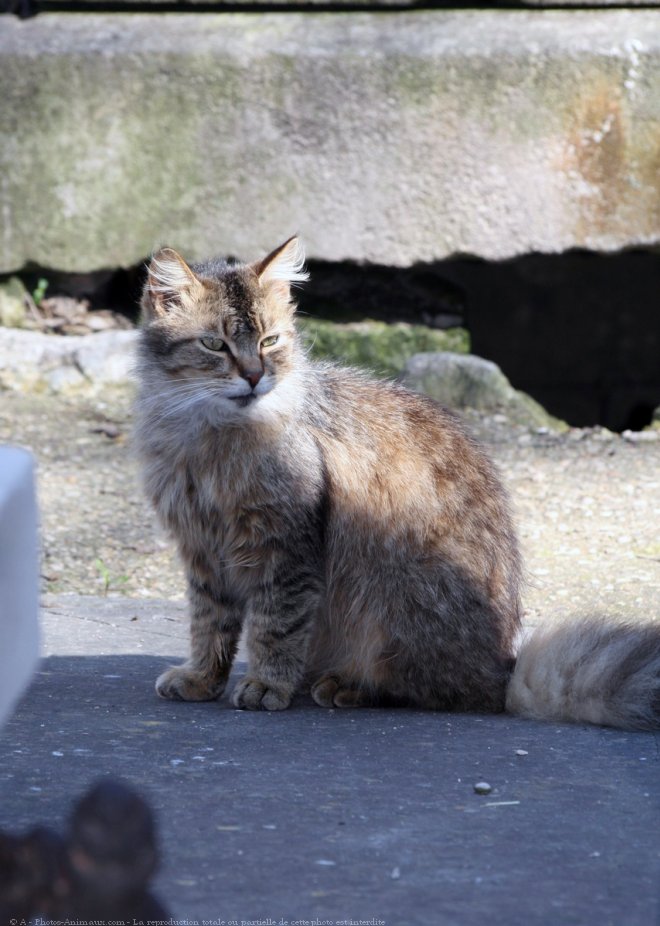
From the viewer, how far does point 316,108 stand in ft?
20.8

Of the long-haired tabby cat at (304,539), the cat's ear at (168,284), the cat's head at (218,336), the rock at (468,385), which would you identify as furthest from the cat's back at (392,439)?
the rock at (468,385)

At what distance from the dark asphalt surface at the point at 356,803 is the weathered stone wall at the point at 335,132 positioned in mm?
3500

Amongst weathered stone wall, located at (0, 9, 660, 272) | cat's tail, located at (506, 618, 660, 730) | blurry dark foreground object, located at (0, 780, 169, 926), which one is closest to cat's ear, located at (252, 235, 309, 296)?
cat's tail, located at (506, 618, 660, 730)

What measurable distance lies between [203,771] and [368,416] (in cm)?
121

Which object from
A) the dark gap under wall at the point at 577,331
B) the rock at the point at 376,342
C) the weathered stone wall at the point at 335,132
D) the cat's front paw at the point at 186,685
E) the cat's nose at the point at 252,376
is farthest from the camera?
the dark gap under wall at the point at 577,331

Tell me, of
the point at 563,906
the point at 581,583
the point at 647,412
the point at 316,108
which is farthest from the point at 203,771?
the point at 647,412

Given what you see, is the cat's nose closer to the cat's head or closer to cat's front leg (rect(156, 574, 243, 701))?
the cat's head

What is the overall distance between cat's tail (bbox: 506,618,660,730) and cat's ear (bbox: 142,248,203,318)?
1.31m

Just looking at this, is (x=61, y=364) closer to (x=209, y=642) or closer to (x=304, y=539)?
(x=209, y=642)

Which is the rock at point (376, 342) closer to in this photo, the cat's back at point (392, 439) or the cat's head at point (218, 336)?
the cat's back at point (392, 439)

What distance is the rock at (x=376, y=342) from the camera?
6.59 metres

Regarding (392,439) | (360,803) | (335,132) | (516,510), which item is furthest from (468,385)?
(360,803)

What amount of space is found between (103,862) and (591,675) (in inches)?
76.0

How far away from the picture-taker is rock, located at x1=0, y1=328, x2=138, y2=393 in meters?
6.43
